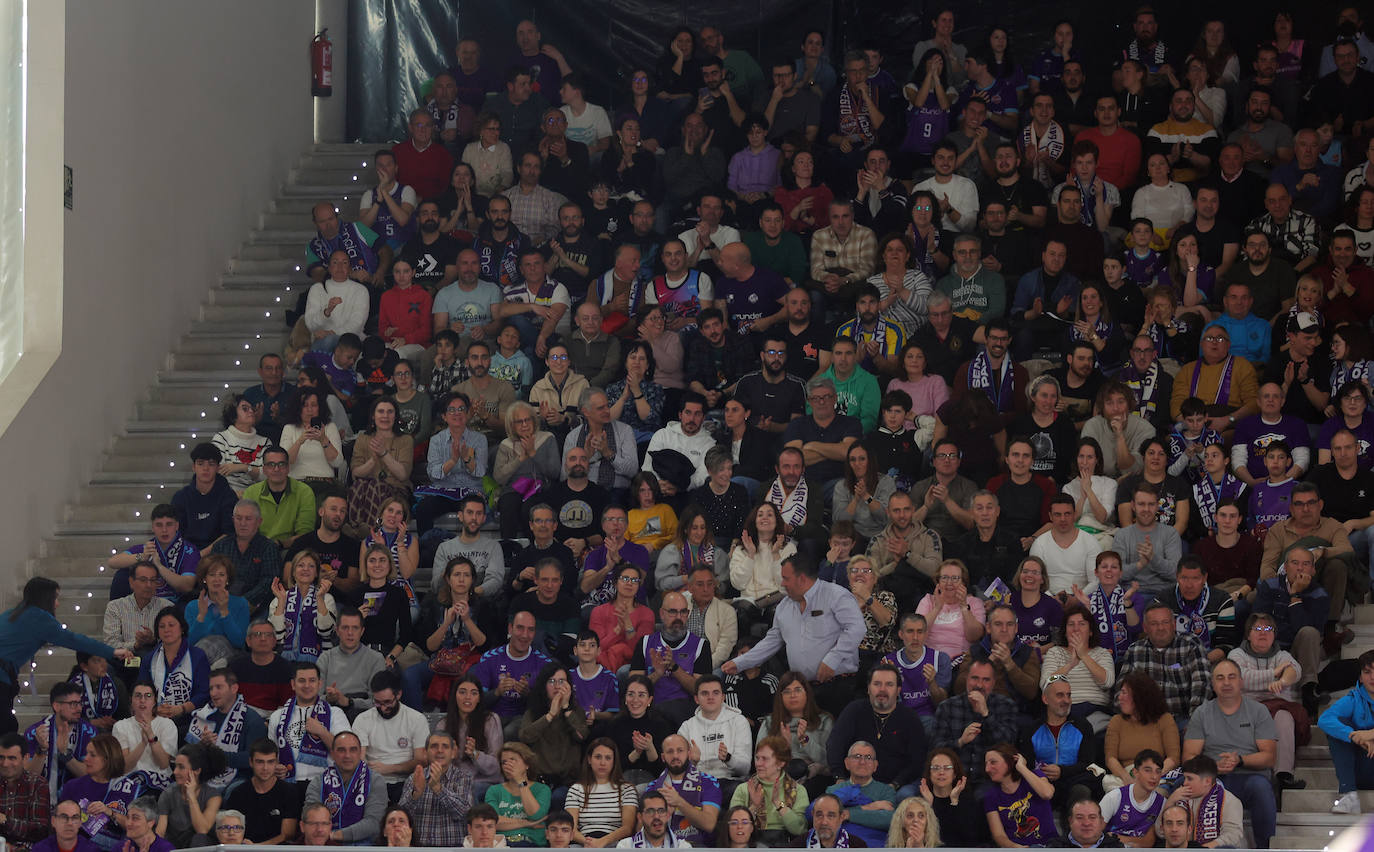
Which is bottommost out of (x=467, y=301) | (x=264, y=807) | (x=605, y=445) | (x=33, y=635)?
(x=264, y=807)

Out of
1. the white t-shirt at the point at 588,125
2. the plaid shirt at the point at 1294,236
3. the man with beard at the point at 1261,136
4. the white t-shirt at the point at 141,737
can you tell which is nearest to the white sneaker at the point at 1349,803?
the plaid shirt at the point at 1294,236

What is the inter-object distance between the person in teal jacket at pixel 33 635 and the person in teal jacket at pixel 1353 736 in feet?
20.4

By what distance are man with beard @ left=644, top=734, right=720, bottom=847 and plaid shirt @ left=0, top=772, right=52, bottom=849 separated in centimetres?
301

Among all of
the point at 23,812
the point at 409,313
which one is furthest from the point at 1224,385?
the point at 23,812

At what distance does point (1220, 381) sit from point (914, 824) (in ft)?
12.9

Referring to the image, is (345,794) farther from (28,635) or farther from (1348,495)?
(1348,495)

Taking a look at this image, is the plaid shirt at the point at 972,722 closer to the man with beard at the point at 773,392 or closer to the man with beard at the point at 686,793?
the man with beard at the point at 686,793

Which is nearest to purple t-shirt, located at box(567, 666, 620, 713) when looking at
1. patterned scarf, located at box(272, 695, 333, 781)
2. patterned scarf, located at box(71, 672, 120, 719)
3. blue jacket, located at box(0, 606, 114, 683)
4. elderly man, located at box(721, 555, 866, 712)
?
elderly man, located at box(721, 555, 866, 712)

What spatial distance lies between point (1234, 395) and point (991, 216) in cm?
214

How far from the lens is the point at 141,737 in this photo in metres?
9.02

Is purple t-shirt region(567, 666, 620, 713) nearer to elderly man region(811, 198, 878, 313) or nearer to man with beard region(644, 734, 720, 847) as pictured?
man with beard region(644, 734, 720, 847)

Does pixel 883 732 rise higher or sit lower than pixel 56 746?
higher

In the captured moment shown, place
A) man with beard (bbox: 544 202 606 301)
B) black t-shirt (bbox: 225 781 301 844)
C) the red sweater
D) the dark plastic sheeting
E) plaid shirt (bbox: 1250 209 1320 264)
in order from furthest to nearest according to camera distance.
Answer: the dark plastic sheeting, man with beard (bbox: 544 202 606 301), the red sweater, plaid shirt (bbox: 1250 209 1320 264), black t-shirt (bbox: 225 781 301 844)

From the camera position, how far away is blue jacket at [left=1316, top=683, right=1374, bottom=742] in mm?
8391
